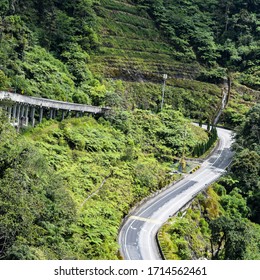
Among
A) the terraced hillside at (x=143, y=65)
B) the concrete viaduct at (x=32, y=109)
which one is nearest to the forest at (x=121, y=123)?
the terraced hillside at (x=143, y=65)

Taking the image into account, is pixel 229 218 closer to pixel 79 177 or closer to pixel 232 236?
pixel 232 236

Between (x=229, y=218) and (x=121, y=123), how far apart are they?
81.9 ft

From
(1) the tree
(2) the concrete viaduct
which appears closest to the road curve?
(1) the tree

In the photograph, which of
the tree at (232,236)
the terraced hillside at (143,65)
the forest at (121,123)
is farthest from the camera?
the terraced hillside at (143,65)

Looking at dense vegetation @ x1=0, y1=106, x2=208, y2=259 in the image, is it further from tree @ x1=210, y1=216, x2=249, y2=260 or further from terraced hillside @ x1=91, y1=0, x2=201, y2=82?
terraced hillside @ x1=91, y1=0, x2=201, y2=82

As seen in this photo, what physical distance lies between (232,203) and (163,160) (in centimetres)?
1171

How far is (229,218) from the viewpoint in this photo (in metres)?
44.2

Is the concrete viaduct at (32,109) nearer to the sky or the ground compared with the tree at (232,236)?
nearer to the sky

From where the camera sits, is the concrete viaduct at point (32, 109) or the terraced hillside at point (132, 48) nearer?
the concrete viaduct at point (32, 109)

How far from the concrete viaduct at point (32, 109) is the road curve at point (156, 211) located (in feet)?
47.2

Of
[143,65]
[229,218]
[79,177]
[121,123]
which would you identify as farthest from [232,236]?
[143,65]

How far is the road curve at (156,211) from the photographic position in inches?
1664

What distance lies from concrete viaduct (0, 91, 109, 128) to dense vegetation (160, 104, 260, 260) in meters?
17.8

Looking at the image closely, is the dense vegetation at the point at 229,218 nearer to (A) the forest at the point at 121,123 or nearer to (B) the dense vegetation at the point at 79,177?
(A) the forest at the point at 121,123
